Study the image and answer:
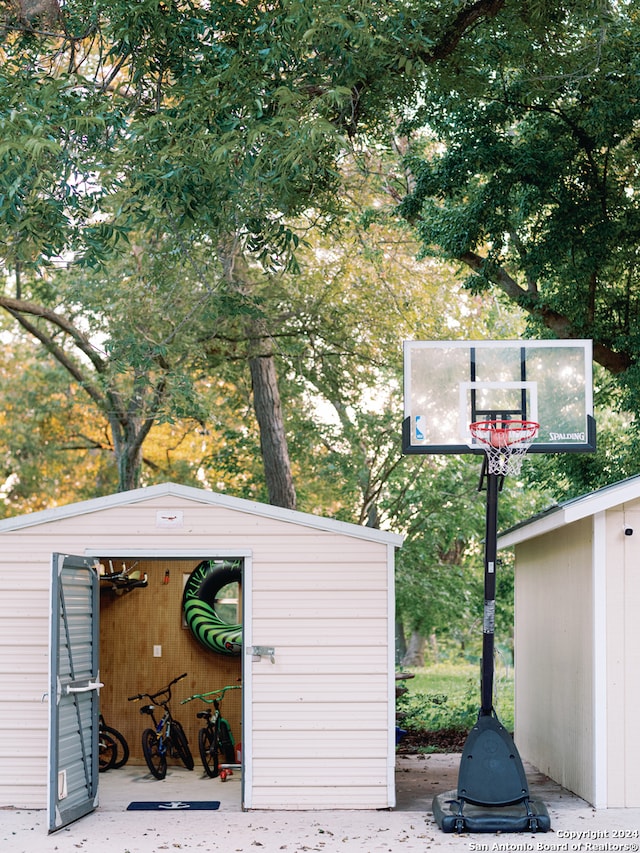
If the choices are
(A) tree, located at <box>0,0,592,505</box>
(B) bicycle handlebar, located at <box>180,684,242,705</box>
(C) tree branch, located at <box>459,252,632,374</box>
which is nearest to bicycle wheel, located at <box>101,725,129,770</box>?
(B) bicycle handlebar, located at <box>180,684,242,705</box>

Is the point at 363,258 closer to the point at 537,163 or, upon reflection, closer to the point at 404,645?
the point at 537,163

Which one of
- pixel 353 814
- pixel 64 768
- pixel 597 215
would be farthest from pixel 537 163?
pixel 64 768

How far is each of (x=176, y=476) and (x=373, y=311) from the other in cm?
735

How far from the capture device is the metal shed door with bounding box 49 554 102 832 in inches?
303

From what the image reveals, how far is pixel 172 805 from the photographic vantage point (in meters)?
8.69

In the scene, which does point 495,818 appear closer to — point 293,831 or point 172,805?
point 293,831

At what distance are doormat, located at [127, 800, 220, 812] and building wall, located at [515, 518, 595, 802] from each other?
3.02 meters

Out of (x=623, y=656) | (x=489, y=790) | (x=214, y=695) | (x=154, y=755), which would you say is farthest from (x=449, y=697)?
(x=489, y=790)

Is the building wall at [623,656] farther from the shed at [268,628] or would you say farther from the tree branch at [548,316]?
the tree branch at [548,316]

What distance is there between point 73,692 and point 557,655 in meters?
4.46

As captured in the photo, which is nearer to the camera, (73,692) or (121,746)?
(73,692)

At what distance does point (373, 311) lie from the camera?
→ 617 inches

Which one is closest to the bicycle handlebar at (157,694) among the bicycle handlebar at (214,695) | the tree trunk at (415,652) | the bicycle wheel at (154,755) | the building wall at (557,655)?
the bicycle handlebar at (214,695)

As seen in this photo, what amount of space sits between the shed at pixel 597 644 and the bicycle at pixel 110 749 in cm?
415
